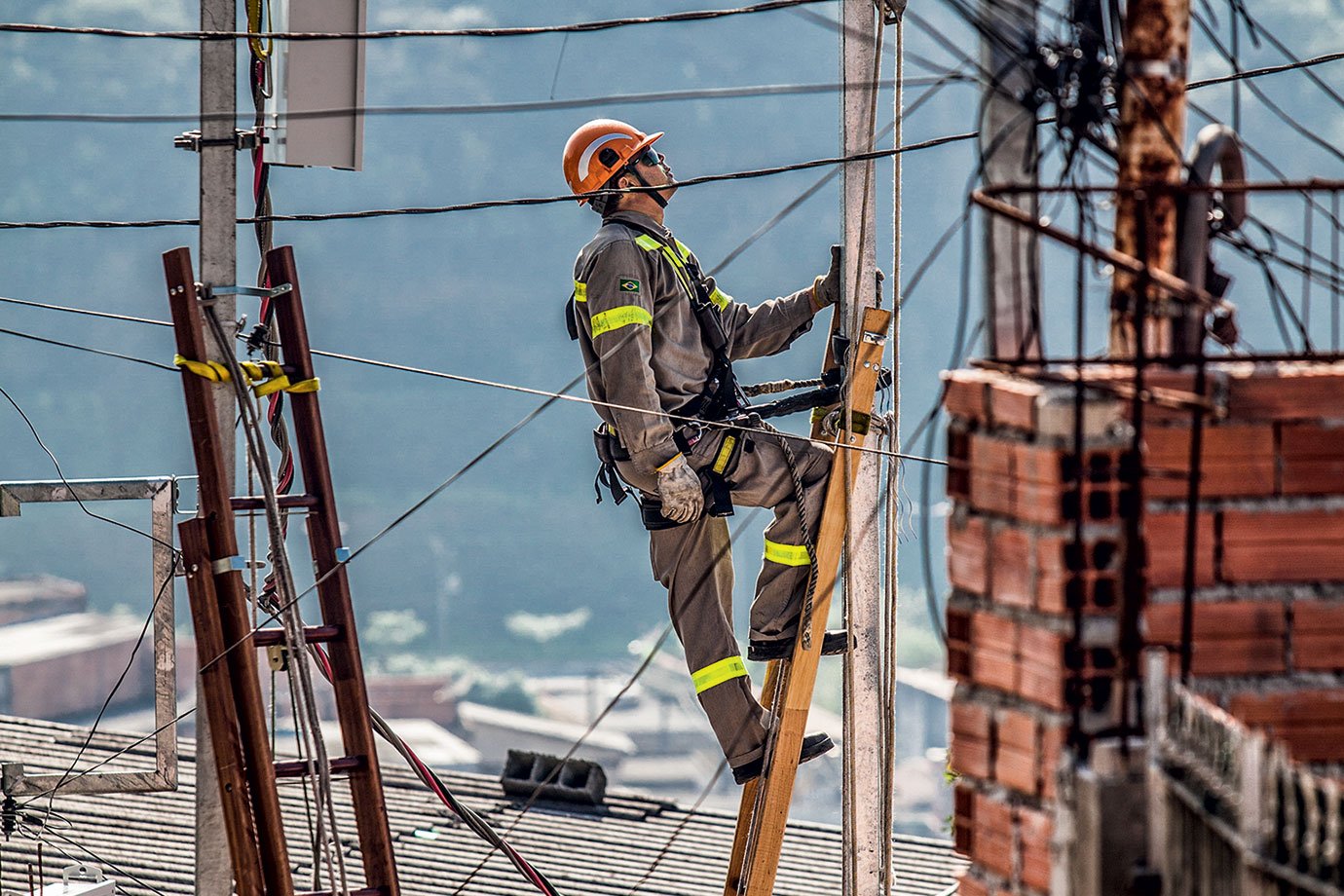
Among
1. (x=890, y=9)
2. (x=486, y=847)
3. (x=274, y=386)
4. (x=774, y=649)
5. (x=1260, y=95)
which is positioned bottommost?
(x=486, y=847)

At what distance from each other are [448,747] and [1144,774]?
55.8m

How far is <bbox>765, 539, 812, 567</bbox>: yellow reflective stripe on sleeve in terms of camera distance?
271 inches

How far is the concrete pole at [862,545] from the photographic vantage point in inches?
265

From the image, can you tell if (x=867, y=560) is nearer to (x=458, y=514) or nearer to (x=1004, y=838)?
(x=1004, y=838)

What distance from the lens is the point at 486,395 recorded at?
93.8 meters

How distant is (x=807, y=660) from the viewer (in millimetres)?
6785

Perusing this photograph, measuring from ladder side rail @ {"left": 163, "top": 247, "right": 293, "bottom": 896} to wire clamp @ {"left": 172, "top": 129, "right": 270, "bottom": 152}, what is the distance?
48cm

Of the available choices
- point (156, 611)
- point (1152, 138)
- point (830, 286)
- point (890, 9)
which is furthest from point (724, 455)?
point (1152, 138)

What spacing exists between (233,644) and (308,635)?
1.20 feet

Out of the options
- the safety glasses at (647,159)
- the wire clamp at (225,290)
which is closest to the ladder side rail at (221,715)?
the wire clamp at (225,290)

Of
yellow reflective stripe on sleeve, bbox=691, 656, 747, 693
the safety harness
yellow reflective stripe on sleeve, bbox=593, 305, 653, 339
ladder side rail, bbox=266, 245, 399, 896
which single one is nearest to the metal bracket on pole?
ladder side rail, bbox=266, 245, 399, 896

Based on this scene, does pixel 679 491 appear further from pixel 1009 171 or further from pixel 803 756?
pixel 1009 171

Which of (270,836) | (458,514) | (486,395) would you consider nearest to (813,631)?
(270,836)

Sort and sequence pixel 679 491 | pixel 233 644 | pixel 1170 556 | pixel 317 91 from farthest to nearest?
pixel 679 491
pixel 317 91
pixel 233 644
pixel 1170 556
